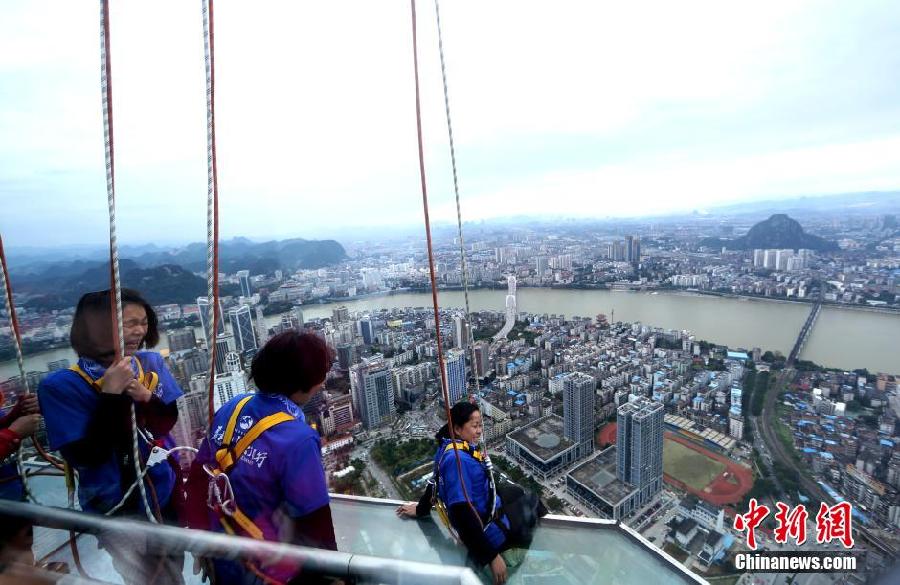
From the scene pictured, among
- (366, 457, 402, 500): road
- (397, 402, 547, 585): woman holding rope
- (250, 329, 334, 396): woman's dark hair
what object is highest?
(250, 329, 334, 396): woman's dark hair

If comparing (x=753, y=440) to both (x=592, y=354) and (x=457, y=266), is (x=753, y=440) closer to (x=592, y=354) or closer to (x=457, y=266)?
(x=592, y=354)

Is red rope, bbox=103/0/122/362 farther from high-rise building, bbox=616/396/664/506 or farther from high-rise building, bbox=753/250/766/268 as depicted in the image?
high-rise building, bbox=753/250/766/268

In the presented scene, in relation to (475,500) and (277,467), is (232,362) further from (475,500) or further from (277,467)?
(277,467)

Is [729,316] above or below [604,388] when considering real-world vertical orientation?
above

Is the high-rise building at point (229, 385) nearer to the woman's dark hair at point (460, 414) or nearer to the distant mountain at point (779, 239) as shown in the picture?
the woman's dark hair at point (460, 414)

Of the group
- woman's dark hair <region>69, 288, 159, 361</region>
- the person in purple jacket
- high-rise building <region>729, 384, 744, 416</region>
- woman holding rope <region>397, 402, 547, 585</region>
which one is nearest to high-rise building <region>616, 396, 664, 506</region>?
high-rise building <region>729, 384, 744, 416</region>

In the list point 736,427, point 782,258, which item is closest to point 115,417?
point 736,427

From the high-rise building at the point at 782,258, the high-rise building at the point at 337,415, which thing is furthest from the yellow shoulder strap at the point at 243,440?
the high-rise building at the point at 782,258

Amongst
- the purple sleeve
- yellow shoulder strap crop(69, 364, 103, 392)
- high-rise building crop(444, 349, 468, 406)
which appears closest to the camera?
the purple sleeve
